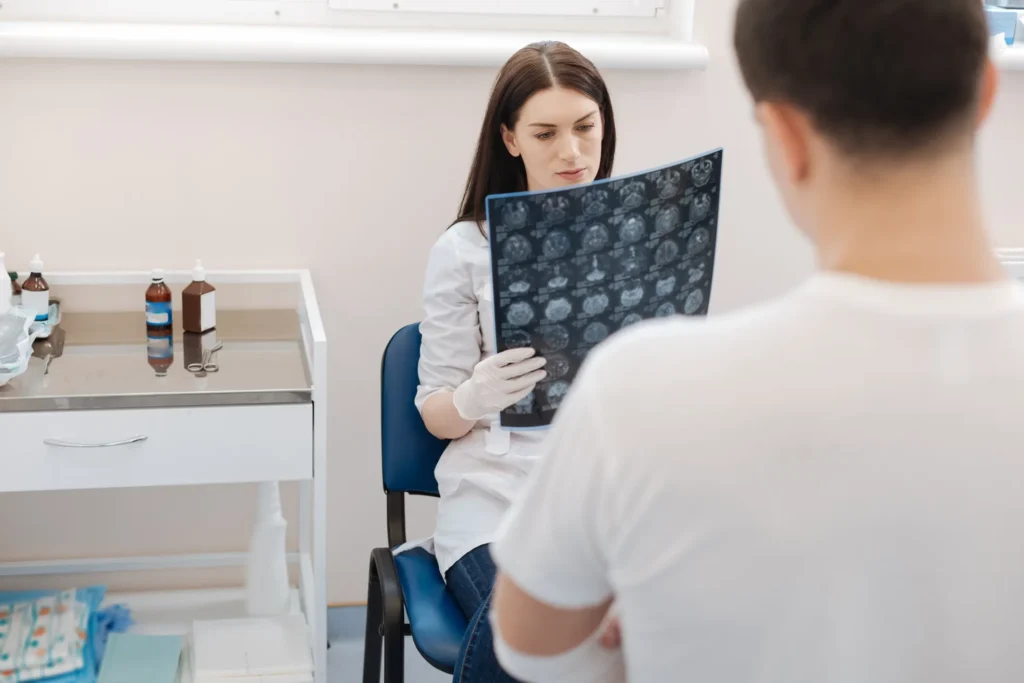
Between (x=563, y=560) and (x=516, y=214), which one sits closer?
(x=563, y=560)

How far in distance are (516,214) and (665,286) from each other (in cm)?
23

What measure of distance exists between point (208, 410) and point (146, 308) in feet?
1.21

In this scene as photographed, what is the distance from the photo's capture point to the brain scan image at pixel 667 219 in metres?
1.41

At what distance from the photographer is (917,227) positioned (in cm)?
63

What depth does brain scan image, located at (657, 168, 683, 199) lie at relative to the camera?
4.60 ft

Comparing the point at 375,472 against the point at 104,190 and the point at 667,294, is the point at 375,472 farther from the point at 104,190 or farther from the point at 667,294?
the point at 667,294

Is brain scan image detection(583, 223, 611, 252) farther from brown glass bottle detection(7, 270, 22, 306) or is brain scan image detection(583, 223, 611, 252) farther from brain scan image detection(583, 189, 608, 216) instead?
brown glass bottle detection(7, 270, 22, 306)

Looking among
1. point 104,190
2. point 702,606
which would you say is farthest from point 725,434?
point 104,190

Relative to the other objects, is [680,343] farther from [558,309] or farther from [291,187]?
[291,187]

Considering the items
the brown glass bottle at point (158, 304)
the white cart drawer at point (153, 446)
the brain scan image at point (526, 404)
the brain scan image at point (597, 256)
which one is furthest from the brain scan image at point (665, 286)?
the brown glass bottle at point (158, 304)

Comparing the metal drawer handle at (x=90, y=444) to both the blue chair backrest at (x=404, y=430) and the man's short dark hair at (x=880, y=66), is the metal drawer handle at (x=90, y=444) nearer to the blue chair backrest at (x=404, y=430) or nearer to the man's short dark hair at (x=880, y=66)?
the blue chair backrest at (x=404, y=430)

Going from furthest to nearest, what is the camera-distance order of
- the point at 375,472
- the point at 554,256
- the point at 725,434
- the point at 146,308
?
the point at 375,472, the point at 146,308, the point at 554,256, the point at 725,434

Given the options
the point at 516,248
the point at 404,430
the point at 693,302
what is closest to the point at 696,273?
the point at 693,302

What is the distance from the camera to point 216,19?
6.70 feet
